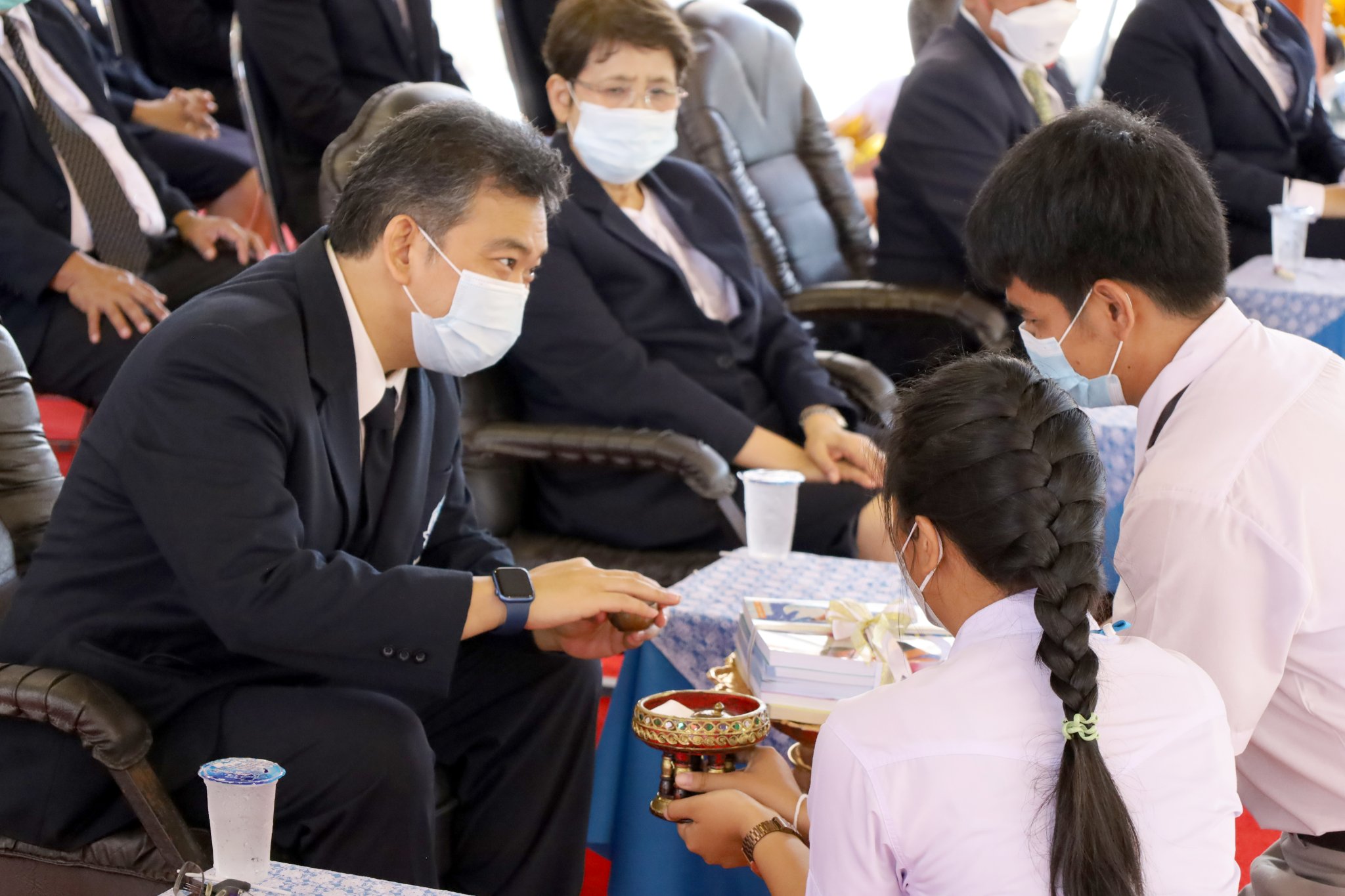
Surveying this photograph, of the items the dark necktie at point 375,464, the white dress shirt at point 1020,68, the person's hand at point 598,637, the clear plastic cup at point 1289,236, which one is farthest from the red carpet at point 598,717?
the white dress shirt at point 1020,68

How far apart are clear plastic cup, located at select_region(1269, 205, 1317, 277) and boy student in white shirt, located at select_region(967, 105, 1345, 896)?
183 cm

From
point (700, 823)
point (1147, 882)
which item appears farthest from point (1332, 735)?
point (700, 823)

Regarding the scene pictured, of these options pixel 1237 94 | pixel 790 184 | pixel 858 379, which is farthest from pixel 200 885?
pixel 1237 94

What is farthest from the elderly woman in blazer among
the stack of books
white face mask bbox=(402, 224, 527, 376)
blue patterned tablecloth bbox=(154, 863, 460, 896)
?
blue patterned tablecloth bbox=(154, 863, 460, 896)

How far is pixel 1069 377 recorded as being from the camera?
155cm

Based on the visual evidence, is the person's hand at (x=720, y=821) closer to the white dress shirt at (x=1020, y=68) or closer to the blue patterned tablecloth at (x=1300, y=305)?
the blue patterned tablecloth at (x=1300, y=305)

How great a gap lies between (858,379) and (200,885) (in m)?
1.94

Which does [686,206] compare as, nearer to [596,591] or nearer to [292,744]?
[596,591]

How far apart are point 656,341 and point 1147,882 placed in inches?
66.8

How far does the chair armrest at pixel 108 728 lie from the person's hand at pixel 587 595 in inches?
16.4

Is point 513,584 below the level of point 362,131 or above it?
below

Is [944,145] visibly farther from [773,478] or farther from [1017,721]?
[1017,721]

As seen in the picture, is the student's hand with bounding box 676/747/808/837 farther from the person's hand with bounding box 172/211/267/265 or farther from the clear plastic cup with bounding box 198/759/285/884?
the person's hand with bounding box 172/211/267/265

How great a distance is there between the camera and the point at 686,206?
2646mm
